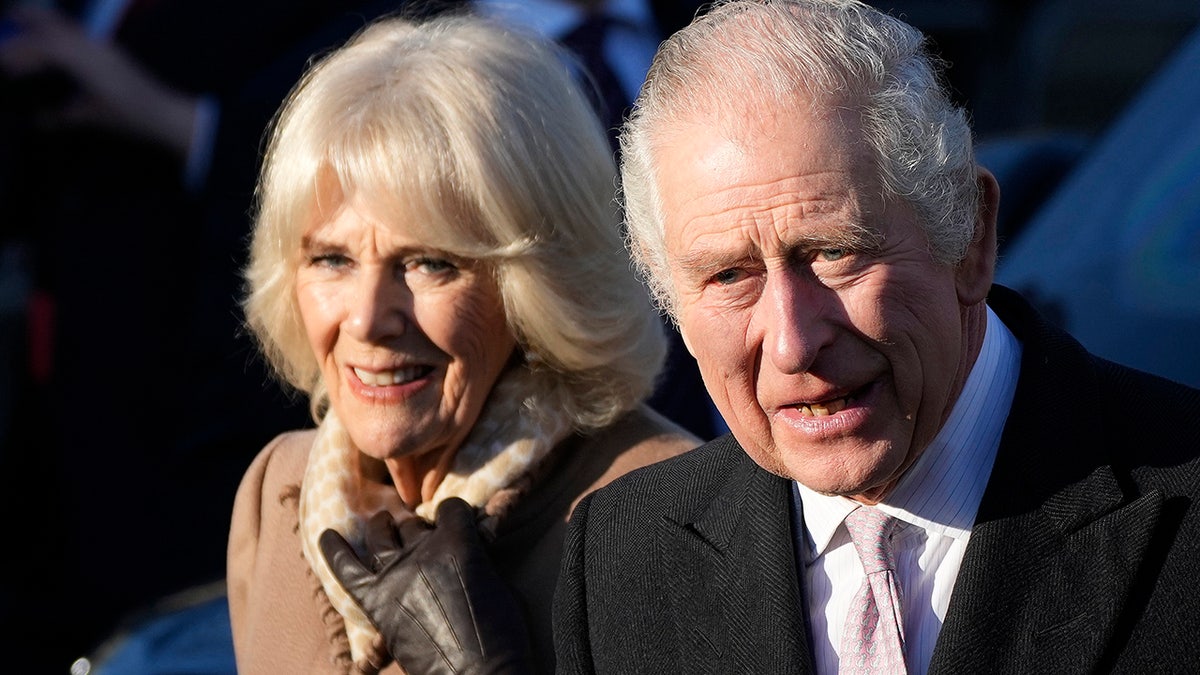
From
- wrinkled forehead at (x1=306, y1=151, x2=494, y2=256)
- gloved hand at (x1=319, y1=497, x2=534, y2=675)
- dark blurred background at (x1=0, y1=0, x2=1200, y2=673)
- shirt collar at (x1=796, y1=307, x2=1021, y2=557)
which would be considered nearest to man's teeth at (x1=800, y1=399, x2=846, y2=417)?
shirt collar at (x1=796, y1=307, x2=1021, y2=557)

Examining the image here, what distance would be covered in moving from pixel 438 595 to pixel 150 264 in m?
2.90

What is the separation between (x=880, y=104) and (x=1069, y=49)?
6.49 m

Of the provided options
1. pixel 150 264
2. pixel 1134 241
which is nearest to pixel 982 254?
pixel 1134 241

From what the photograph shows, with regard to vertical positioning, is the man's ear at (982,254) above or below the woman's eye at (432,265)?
above

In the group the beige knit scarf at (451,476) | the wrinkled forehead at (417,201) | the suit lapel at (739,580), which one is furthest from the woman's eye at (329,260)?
the suit lapel at (739,580)

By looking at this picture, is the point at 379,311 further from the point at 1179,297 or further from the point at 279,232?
the point at 1179,297

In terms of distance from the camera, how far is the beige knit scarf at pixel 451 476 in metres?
3.02

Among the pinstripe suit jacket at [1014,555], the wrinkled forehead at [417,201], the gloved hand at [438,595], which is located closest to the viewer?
the pinstripe suit jacket at [1014,555]

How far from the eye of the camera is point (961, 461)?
2.26m

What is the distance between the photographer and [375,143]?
295 cm

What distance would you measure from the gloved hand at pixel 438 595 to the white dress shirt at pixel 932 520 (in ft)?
2.23

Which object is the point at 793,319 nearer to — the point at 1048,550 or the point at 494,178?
the point at 1048,550

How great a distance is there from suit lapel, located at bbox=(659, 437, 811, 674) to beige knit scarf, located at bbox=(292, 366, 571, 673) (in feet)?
1.87

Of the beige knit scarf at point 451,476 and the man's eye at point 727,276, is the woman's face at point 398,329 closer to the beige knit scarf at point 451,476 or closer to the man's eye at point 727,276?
the beige knit scarf at point 451,476
